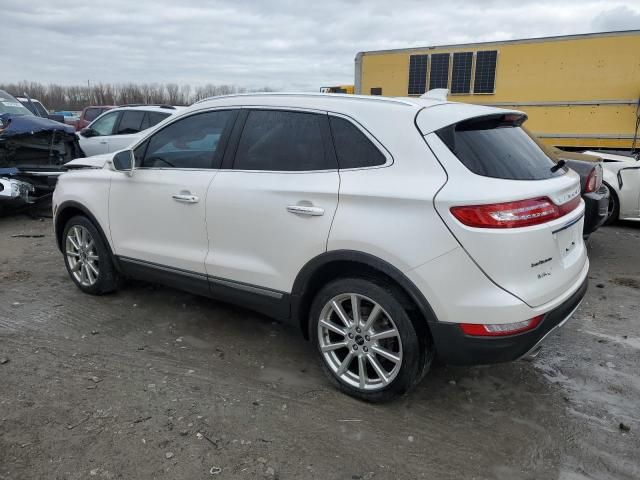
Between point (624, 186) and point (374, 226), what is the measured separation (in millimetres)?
5768

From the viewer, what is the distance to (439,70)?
438 inches

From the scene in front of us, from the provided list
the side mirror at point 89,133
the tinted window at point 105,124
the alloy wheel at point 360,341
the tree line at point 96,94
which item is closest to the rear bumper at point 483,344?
the alloy wheel at point 360,341

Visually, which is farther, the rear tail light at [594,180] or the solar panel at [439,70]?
the solar panel at [439,70]

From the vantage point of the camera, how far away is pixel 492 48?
10469 mm

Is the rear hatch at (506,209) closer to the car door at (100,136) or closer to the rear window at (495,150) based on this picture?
the rear window at (495,150)

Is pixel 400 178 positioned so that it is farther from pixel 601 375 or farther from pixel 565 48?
pixel 565 48

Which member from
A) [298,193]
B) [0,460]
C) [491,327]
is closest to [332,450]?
[491,327]

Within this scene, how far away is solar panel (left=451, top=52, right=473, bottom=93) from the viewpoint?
35.3ft

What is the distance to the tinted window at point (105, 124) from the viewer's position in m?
10.6

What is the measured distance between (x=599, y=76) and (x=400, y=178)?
8.95 m

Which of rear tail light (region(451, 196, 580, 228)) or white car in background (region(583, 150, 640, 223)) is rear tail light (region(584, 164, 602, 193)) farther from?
rear tail light (region(451, 196, 580, 228))

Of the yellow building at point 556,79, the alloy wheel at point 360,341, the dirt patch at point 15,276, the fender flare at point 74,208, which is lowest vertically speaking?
the dirt patch at point 15,276

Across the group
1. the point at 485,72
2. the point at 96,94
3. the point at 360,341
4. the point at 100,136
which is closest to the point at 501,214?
the point at 360,341

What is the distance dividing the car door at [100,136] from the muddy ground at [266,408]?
6765 millimetres
